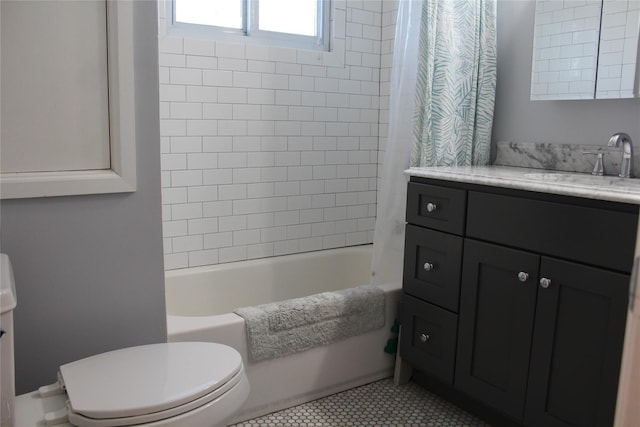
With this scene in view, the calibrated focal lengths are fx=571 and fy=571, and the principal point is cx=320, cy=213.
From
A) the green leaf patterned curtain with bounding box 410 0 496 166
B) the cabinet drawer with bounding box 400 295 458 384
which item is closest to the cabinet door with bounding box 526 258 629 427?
the cabinet drawer with bounding box 400 295 458 384

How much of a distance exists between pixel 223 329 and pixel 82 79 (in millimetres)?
950

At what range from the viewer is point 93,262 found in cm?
170

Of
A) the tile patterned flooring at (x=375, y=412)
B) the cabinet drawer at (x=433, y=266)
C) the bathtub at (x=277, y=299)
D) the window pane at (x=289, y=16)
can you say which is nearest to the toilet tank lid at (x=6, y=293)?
the bathtub at (x=277, y=299)

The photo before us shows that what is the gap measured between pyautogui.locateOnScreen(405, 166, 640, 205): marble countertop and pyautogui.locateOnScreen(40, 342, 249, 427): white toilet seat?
1.04m

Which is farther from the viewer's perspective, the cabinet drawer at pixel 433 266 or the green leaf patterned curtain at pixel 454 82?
the green leaf patterned curtain at pixel 454 82

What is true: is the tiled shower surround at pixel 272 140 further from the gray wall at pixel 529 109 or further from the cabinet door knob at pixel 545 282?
the cabinet door knob at pixel 545 282

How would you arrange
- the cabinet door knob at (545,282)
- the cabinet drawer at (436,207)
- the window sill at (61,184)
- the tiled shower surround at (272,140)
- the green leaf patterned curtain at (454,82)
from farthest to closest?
the tiled shower surround at (272,140) → the green leaf patterned curtain at (454,82) → the cabinet drawer at (436,207) → the cabinet door knob at (545,282) → the window sill at (61,184)

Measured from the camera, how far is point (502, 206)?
191 centimetres

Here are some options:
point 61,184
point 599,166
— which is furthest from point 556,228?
point 61,184

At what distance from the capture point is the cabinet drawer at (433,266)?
2.10 m

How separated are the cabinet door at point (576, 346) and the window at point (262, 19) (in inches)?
69.9

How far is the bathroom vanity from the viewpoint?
1644 mm

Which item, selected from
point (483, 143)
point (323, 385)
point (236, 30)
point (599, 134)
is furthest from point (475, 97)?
point (323, 385)

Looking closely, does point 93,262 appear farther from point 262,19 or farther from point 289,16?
point 289,16
